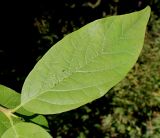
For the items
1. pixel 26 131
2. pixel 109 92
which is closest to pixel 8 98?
pixel 26 131

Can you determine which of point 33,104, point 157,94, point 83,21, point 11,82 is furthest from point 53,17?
point 33,104

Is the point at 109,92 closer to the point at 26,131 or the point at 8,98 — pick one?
the point at 8,98

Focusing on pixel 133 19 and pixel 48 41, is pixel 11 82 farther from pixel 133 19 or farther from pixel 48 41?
pixel 133 19

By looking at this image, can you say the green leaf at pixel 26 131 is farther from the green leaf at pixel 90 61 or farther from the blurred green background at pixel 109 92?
the blurred green background at pixel 109 92

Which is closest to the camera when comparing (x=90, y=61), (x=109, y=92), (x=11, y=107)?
(x=90, y=61)

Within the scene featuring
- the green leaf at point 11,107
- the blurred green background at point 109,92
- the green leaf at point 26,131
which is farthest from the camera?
the blurred green background at point 109,92

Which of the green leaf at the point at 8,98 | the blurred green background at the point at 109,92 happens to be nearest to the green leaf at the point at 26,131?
the green leaf at the point at 8,98

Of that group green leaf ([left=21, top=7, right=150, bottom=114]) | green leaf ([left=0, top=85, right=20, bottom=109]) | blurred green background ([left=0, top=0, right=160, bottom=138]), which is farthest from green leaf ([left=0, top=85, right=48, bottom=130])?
blurred green background ([left=0, top=0, right=160, bottom=138])
